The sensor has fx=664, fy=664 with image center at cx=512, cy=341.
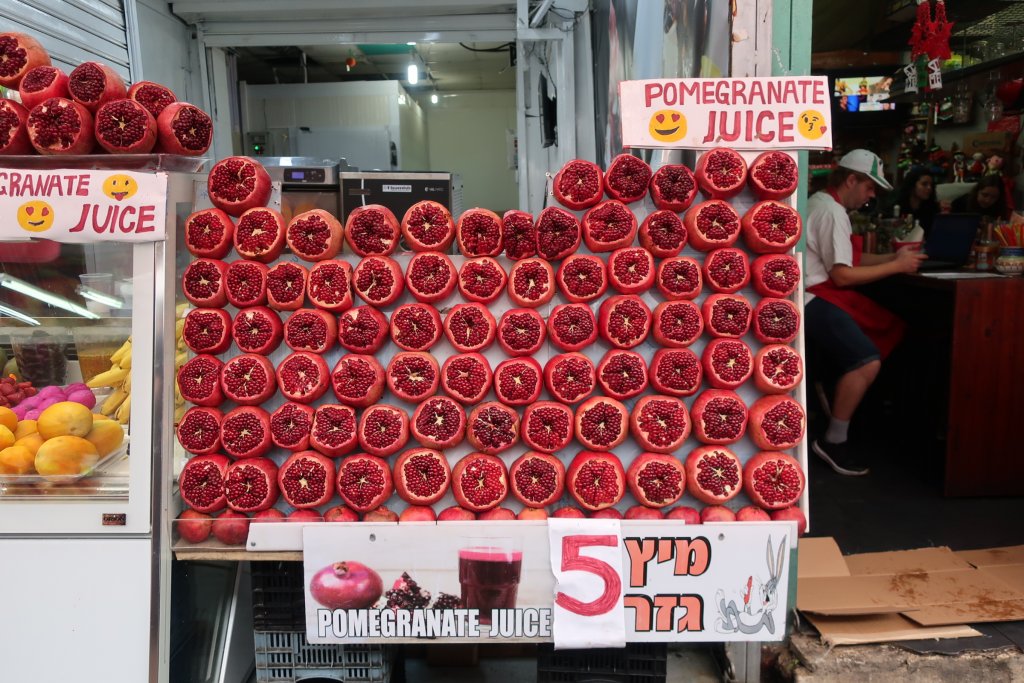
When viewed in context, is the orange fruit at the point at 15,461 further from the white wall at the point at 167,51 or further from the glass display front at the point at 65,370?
the white wall at the point at 167,51

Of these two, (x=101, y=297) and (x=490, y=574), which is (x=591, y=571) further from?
(x=101, y=297)

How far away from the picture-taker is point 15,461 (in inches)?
68.8

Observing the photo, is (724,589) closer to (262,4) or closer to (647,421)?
(647,421)

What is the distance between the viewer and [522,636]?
174 centimetres

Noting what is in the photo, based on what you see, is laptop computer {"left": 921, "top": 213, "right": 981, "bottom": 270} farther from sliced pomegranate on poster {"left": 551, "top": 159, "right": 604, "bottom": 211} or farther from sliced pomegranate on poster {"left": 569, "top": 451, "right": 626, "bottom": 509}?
sliced pomegranate on poster {"left": 569, "top": 451, "right": 626, "bottom": 509}

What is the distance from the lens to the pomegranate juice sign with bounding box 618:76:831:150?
180 centimetres

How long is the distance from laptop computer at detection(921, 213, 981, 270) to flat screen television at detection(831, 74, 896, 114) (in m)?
4.05

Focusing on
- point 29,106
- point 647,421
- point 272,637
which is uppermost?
point 29,106

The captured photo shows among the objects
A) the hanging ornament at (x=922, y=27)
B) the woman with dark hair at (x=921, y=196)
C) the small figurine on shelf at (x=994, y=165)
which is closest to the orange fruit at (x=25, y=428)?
the hanging ornament at (x=922, y=27)

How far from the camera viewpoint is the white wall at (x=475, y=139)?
1062cm

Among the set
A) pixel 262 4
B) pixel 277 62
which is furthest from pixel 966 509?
pixel 277 62

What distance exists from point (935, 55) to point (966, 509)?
286 centimetres

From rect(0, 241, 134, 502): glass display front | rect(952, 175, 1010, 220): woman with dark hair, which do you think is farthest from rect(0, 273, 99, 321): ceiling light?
rect(952, 175, 1010, 220): woman with dark hair

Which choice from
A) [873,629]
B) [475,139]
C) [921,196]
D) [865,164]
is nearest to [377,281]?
[873,629]
